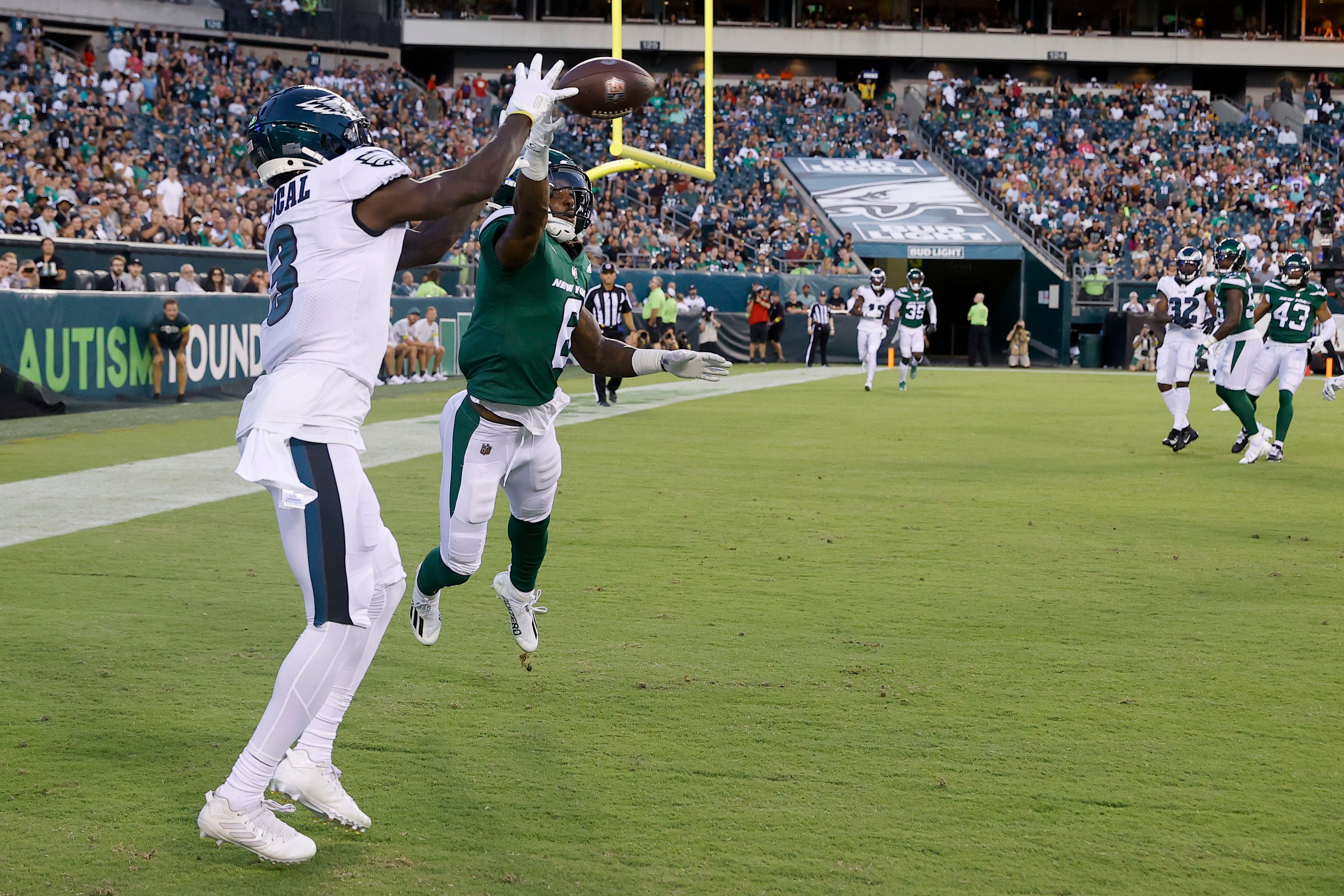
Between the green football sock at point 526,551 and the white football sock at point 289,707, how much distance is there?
6.17 feet

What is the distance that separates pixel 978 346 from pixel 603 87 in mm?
30283

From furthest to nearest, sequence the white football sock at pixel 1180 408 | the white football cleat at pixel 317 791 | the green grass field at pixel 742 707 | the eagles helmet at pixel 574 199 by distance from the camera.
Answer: the white football sock at pixel 1180 408 < the eagles helmet at pixel 574 199 < the white football cleat at pixel 317 791 < the green grass field at pixel 742 707

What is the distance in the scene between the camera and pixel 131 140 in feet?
87.1

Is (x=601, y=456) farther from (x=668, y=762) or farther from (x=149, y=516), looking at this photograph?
(x=668, y=762)

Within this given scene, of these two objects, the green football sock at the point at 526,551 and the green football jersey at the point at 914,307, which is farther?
the green football jersey at the point at 914,307

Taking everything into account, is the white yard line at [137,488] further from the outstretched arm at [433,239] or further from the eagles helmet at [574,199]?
the outstretched arm at [433,239]

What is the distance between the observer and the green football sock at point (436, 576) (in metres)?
5.10

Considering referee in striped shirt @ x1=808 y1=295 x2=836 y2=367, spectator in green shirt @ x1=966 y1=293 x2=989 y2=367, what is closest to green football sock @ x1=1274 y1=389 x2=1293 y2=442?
referee in striped shirt @ x1=808 y1=295 x2=836 y2=367

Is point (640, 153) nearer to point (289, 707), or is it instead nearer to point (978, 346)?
point (978, 346)

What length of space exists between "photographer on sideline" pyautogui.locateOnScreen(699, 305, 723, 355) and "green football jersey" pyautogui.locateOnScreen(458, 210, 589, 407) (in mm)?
23759

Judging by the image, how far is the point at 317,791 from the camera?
Result: 11.5 ft

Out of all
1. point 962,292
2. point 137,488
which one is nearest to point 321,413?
point 137,488

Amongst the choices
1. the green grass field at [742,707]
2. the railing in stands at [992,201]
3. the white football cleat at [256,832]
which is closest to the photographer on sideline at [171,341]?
the green grass field at [742,707]

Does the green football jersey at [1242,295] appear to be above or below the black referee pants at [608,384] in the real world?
above
